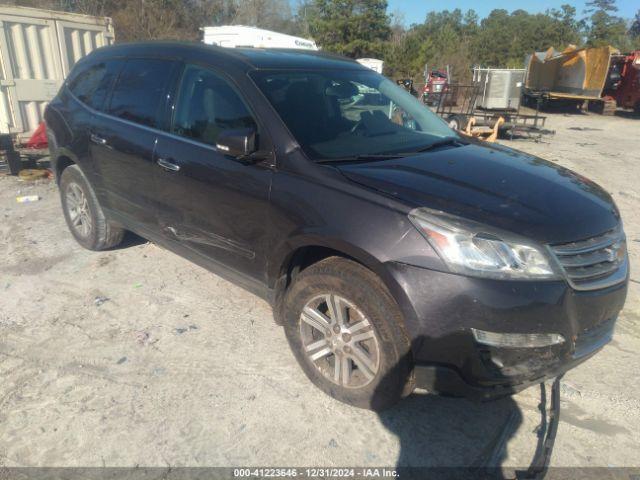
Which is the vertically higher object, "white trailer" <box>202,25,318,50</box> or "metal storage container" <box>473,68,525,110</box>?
"white trailer" <box>202,25,318,50</box>

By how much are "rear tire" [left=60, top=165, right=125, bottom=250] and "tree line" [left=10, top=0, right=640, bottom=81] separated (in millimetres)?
17452

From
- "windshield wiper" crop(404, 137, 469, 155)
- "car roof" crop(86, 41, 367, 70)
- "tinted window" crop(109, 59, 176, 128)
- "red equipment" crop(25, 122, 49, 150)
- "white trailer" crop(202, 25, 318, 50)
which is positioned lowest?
"red equipment" crop(25, 122, 49, 150)

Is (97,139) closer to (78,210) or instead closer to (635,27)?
(78,210)

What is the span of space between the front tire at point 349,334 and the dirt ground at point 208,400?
0.59 ft

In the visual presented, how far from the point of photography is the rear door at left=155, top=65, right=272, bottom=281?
3.04m

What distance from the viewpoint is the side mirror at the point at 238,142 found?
2881 mm

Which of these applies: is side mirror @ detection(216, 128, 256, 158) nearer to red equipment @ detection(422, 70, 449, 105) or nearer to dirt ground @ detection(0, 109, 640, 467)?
dirt ground @ detection(0, 109, 640, 467)

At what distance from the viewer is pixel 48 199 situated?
6746 mm

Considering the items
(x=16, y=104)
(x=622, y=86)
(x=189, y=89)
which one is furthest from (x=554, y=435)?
(x=622, y=86)

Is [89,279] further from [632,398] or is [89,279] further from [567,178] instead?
[632,398]

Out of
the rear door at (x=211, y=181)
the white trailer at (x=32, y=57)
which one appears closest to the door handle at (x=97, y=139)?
the rear door at (x=211, y=181)

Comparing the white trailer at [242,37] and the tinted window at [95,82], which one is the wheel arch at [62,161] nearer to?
the tinted window at [95,82]

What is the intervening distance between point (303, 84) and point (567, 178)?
177 centimetres

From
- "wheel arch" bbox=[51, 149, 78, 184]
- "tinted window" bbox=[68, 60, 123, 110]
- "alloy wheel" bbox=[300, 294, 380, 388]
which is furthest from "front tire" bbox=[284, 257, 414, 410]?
"wheel arch" bbox=[51, 149, 78, 184]
